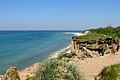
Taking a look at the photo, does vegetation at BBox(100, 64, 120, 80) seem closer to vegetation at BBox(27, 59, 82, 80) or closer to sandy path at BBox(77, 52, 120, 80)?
vegetation at BBox(27, 59, 82, 80)

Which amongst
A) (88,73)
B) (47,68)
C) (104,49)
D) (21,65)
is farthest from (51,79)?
(21,65)

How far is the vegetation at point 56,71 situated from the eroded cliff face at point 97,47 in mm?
27738

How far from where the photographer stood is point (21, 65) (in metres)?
61.7

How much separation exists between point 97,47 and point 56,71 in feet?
97.3

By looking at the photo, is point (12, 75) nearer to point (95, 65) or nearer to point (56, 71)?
point (56, 71)

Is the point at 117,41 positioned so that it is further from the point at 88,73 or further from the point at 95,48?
the point at 88,73

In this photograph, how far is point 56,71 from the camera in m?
21.4

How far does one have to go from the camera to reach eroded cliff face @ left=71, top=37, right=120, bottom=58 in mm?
49872

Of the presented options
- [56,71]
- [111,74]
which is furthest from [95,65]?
[56,71]

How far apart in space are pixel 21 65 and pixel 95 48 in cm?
1685

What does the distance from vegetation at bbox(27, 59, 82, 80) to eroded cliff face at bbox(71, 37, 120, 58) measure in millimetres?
27738

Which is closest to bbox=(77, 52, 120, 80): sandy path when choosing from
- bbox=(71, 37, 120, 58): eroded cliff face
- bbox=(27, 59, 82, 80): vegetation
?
bbox=(71, 37, 120, 58): eroded cliff face

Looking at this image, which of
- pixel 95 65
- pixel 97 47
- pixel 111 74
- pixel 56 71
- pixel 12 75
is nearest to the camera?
pixel 56 71

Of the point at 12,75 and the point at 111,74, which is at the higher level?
the point at 111,74
